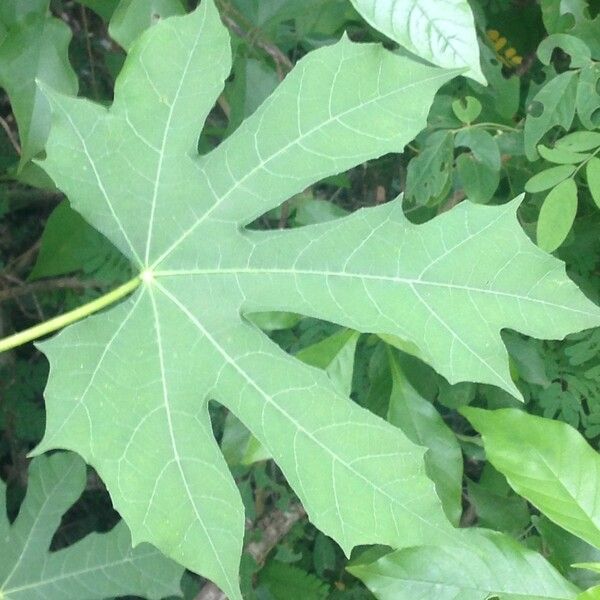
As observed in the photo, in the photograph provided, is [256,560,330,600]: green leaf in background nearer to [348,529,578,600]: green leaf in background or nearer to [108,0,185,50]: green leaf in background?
[348,529,578,600]: green leaf in background

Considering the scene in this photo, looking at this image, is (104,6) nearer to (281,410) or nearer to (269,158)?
(269,158)

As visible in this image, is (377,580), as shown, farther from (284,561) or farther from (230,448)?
(284,561)

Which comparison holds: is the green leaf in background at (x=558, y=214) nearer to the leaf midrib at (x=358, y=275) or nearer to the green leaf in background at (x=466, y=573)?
the leaf midrib at (x=358, y=275)

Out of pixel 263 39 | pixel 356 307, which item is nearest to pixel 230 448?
pixel 356 307

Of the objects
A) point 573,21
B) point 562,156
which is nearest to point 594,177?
point 562,156

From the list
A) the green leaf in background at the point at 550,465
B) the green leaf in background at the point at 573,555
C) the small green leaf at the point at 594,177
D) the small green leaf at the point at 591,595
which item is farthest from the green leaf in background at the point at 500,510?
the small green leaf at the point at 594,177

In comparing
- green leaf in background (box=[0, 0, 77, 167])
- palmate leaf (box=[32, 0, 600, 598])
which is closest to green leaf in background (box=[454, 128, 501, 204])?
palmate leaf (box=[32, 0, 600, 598])

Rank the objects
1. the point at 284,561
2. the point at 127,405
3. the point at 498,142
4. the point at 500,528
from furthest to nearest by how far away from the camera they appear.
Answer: the point at 284,561
the point at 500,528
the point at 498,142
the point at 127,405

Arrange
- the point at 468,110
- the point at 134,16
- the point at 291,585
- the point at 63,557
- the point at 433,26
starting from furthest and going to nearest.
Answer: the point at 291,585 → the point at 63,557 → the point at 468,110 → the point at 134,16 → the point at 433,26
